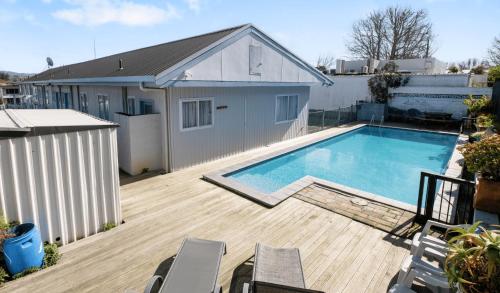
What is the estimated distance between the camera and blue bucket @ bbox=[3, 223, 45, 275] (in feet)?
12.3

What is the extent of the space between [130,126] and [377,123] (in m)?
17.3

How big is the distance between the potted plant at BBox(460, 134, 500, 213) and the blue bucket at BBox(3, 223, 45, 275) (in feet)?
22.9

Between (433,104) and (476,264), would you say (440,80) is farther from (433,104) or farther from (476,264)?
(476,264)

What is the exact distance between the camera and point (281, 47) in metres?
11.5

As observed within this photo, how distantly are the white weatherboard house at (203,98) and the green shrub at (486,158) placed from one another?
6999mm

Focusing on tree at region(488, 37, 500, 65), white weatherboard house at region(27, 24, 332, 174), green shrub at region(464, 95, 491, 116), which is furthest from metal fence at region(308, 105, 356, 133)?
tree at region(488, 37, 500, 65)

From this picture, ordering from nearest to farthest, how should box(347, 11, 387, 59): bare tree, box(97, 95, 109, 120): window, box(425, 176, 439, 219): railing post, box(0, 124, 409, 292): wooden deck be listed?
1. box(0, 124, 409, 292): wooden deck
2. box(425, 176, 439, 219): railing post
3. box(97, 95, 109, 120): window
4. box(347, 11, 387, 59): bare tree

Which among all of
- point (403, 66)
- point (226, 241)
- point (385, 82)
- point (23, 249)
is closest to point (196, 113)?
point (226, 241)

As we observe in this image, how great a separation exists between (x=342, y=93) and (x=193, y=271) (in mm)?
22714

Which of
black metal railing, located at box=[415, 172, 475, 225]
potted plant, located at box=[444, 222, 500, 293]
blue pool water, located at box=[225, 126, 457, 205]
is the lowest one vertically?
blue pool water, located at box=[225, 126, 457, 205]

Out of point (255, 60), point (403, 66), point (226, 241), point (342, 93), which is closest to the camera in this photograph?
point (226, 241)

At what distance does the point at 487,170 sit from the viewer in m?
4.63

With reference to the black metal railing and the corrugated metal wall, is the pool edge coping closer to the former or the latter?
the black metal railing

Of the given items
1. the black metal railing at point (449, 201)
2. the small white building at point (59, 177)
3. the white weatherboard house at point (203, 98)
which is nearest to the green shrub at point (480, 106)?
the white weatherboard house at point (203, 98)
